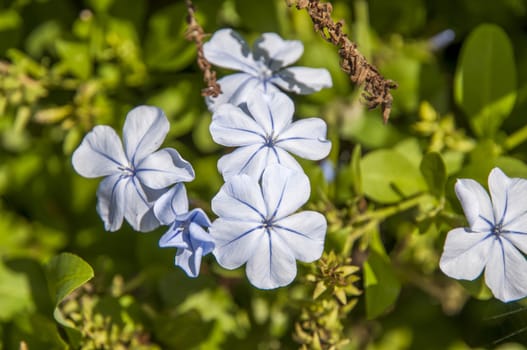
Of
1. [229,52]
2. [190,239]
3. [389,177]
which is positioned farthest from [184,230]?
[389,177]

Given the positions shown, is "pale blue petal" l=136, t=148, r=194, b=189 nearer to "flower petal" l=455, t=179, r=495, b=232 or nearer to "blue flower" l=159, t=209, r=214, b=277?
"blue flower" l=159, t=209, r=214, b=277

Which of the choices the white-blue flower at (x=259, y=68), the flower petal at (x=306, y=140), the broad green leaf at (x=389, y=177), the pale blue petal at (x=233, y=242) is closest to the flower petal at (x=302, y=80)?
the white-blue flower at (x=259, y=68)

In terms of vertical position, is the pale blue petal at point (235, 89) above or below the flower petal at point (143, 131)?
above

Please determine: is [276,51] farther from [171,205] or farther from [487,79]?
[487,79]

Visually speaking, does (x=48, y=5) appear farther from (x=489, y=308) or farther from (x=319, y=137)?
(x=489, y=308)

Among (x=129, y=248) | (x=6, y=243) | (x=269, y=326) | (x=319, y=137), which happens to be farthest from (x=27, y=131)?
(x=319, y=137)

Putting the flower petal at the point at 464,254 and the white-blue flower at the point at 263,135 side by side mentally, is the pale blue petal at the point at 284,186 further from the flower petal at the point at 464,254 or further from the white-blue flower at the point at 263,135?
the flower petal at the point at 464,254
